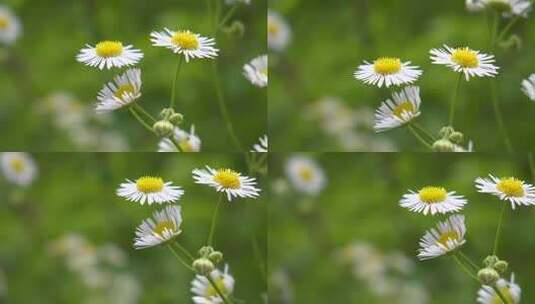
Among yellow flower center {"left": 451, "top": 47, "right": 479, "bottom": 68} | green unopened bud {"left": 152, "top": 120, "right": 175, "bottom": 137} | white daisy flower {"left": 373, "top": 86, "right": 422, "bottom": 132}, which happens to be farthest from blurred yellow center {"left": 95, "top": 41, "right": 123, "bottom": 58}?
yellow flower center {"left": 451, "top": 47, "right": 479, "bottom": 68}

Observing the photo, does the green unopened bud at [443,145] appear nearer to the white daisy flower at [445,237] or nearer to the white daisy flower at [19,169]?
the white daisy flower at [445,237]

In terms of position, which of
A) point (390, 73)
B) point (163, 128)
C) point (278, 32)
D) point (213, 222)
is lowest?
point (213, 222)

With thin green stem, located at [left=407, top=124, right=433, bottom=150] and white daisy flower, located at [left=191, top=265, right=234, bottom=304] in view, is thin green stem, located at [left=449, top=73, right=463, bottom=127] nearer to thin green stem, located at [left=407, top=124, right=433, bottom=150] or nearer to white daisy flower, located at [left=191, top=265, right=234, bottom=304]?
thin green stem, located at [left=407, top=124, right=433, bottom=150]

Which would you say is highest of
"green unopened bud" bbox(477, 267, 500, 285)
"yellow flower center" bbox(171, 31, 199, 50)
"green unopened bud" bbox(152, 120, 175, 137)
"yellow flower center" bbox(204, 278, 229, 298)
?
"yellow flower center" bbox(171, 31, 199, 50)

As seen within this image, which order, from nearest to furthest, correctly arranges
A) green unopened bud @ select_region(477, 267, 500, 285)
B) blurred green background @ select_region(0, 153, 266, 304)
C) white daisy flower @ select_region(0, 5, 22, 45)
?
green unopened bud @ select_region(477, 267, 500, 285)
blurred green background @ select_region(0, 153, 266, 304)
white daisy flower @ select_region(0, 5, 22, 45)

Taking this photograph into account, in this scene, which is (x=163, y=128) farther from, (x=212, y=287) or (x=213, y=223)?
(x=212, y=287)

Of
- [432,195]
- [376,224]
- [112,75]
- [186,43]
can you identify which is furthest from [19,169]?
[432,195]

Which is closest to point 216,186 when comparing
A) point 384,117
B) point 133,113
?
point 133,113
